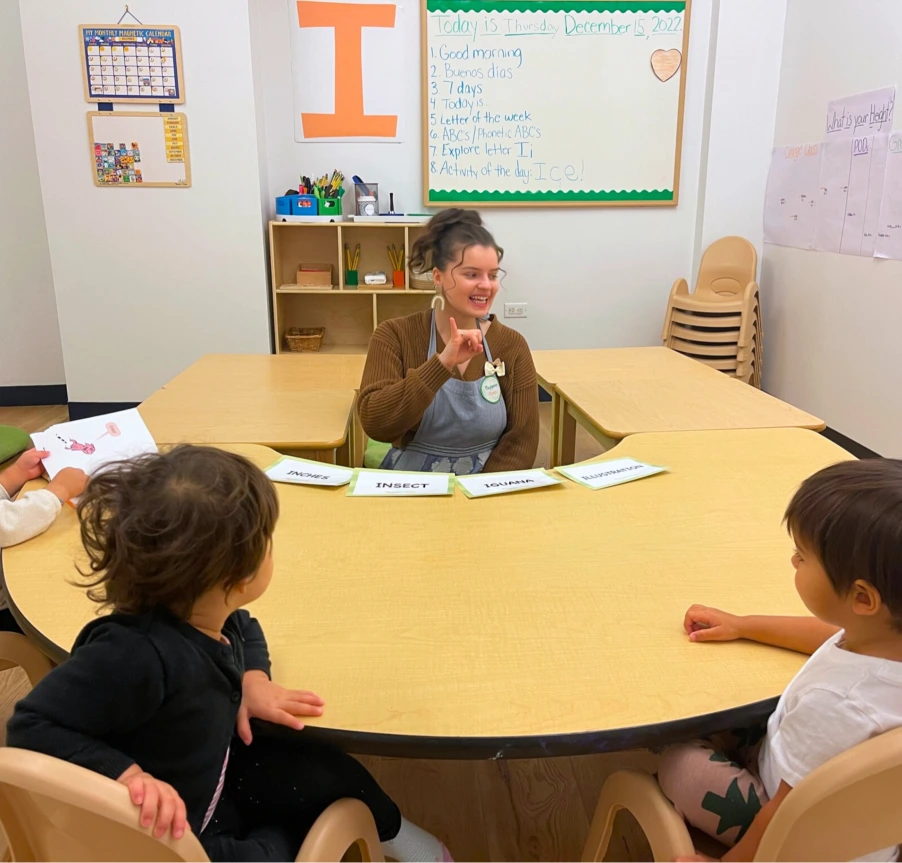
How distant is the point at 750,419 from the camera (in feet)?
6.39

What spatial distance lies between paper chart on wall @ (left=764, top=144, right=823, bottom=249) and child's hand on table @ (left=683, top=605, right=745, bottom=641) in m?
3.45

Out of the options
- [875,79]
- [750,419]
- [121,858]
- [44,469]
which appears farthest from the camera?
[875,79]

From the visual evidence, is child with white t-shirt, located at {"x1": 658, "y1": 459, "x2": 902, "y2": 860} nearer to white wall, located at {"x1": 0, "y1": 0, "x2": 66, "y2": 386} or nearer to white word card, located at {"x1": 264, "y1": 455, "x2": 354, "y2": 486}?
white word card, located at {"x1": 264, "y1": 455, "x2": 354, "y2": 486}

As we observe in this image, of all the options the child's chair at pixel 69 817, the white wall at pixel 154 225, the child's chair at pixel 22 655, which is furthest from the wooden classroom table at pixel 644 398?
the white wall at pixel 154 225

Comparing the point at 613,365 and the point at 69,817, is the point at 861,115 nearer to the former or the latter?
the point at 613,365

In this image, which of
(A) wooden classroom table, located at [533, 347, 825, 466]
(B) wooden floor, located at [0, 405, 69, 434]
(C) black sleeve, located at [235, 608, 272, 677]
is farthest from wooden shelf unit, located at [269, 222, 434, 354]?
(C) black sleeve, located at [235, 608, 272, 677]

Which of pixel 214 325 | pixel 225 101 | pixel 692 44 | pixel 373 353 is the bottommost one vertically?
pixel 214 325

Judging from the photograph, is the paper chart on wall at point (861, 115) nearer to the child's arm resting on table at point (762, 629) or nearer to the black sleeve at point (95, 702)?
the child's arm resting on table at point (762, 629)

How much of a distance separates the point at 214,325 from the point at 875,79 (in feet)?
11.0

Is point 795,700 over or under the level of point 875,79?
under

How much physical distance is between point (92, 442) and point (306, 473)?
0.44 m

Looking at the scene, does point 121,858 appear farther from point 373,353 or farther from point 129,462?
point 373,353

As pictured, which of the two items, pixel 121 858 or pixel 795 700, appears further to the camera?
pixel 795 700

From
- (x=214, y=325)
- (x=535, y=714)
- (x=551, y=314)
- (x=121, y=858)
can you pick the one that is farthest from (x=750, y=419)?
(x=214, y=325)
